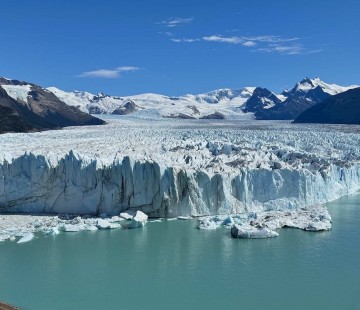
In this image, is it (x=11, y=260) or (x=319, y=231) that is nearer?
(x=11, y=260)

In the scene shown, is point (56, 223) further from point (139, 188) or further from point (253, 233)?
point (253, 233)

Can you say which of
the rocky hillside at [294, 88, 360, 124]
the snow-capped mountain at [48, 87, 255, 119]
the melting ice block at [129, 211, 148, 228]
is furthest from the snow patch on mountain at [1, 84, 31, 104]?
the melting ice block at [129, 211, 148, 228]

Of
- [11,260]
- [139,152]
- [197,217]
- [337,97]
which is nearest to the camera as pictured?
[11,260]

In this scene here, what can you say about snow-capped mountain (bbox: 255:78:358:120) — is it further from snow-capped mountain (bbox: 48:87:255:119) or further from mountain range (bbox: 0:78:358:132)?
snow-capped mountain (bbox: 48:87:255:119)

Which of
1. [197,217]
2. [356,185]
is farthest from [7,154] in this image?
[356,185]

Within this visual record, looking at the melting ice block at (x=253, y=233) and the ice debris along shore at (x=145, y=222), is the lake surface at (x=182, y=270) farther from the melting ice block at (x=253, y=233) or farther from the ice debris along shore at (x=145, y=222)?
the ice debris along shore at (x=145, y=222)

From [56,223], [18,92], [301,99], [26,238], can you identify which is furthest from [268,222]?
[301,99]

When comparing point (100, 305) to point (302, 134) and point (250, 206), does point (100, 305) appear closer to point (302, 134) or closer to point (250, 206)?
point (250, 206)
